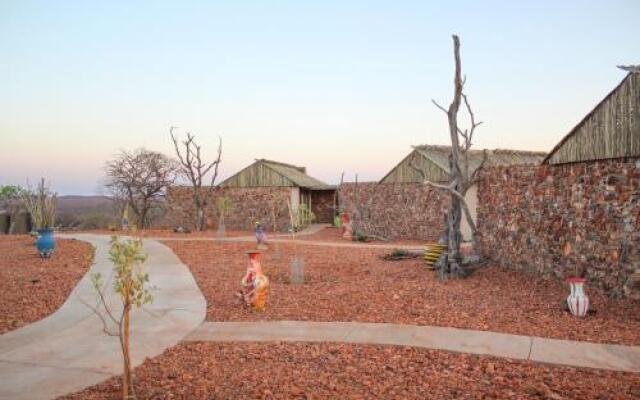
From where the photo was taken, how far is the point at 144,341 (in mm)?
6500

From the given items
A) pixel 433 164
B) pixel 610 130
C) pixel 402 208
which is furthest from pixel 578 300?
pixel 433 164

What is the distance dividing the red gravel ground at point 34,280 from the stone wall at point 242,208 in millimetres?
12474

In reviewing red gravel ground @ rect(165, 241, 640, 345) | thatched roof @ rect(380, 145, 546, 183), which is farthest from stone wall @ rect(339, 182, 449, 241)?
red gravel ground @ rect(165, 241, 640, 345)

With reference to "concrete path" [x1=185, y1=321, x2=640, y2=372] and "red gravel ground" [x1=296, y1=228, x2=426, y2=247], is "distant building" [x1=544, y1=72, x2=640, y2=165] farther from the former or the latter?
"red gravel ground" [x1=296, y1=228, x2=426, y2=247]

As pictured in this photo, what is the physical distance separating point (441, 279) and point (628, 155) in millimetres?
4412

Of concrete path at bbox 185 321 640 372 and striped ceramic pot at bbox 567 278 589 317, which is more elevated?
striped ceramic pot at bbox 567 278 589 317

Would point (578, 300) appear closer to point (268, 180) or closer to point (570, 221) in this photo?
point (570, 221)

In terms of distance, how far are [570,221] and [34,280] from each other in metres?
10.9

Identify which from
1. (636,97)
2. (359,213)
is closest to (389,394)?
(636,97)

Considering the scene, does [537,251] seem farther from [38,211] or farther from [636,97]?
[38,211]

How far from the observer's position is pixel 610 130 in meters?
8.66

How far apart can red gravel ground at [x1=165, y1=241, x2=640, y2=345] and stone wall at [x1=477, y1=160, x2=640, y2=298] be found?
38 centimetres

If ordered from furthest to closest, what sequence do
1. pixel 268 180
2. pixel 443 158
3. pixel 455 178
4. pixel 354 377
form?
pixel 268 180 → pixel 443 158 → pixel 455 178 → pixel 354 377

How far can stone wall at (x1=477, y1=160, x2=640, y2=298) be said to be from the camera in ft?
26.3
